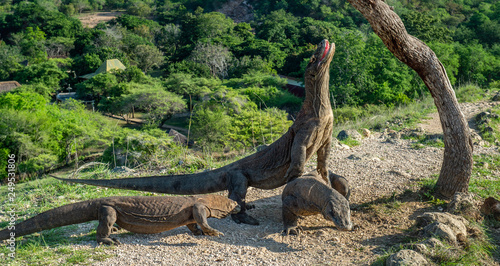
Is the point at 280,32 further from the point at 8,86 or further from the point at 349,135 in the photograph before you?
the point at 349,135

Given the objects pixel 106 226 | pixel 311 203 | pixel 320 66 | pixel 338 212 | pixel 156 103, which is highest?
pixel 320 66

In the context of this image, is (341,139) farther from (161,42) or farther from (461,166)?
(161,42)

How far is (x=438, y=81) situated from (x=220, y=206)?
3.70 meters

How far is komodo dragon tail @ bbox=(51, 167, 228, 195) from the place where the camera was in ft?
19.9

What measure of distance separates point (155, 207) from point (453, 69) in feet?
97.6

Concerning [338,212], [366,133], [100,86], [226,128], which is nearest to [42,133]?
[226,128]

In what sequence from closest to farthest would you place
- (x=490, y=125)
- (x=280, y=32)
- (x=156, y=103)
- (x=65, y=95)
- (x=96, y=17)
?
(x=490, y=125) < (x=156, y=103) < (x=65, y=95) < (x=280, y=32) < (x=96, y=17)

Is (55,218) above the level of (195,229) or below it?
above

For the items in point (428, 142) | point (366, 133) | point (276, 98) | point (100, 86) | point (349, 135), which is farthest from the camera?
point (100, 86)

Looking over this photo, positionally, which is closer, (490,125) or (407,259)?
(407,259)

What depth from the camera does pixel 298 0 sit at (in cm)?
6894

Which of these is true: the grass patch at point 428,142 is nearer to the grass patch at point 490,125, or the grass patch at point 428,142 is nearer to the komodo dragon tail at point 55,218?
the grass patch at point 490,125

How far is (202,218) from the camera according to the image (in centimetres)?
513

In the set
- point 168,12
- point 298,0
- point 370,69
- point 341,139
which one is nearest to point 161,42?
point 168,12
